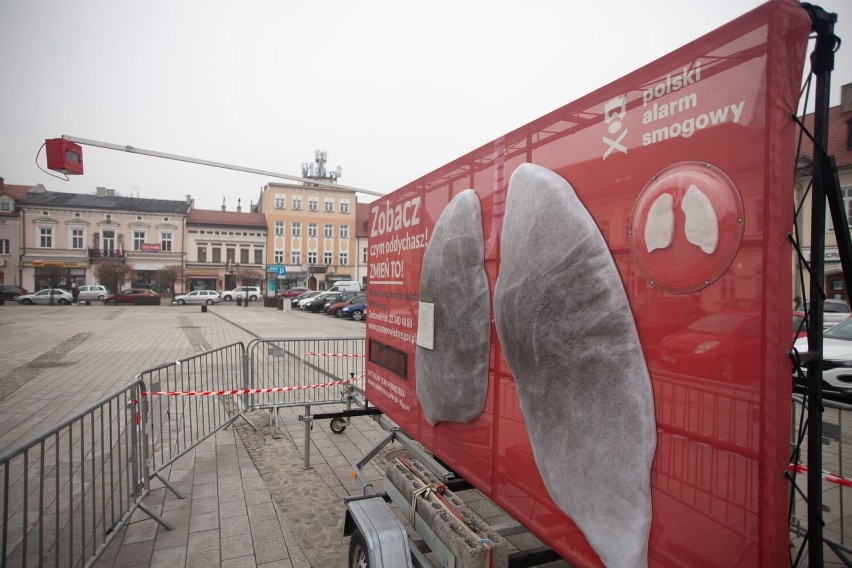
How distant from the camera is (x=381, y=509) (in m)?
3.00

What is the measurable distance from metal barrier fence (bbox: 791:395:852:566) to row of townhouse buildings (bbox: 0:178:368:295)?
4992 centimetres

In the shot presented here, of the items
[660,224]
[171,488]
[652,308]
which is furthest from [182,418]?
[660,224]

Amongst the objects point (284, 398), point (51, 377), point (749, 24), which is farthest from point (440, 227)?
point (51, 377)

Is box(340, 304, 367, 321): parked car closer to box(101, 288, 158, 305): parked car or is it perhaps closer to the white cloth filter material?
the white cloth filter material

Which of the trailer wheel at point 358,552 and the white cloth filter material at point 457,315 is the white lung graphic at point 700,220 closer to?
the white cloth filter material at point 457,315

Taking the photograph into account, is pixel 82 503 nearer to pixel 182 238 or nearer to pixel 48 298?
pixel 48 298

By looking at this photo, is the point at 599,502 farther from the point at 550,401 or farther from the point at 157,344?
the point at 157,344

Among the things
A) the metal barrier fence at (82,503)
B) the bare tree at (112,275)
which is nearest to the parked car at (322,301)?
the bare tree at (112,275)

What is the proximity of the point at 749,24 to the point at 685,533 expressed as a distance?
1.57 meters

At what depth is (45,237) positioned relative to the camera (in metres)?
50.0

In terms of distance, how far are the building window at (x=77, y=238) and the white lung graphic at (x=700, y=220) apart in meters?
63.3

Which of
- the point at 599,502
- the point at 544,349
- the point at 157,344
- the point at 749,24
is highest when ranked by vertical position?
the point at 749,24

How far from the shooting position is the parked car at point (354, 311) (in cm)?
2667

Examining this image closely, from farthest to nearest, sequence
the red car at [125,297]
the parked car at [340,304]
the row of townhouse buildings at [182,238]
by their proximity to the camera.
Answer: the row of townhouse buildings at [182,238] → the red car at [125,297] → the parked car at [340,304]
